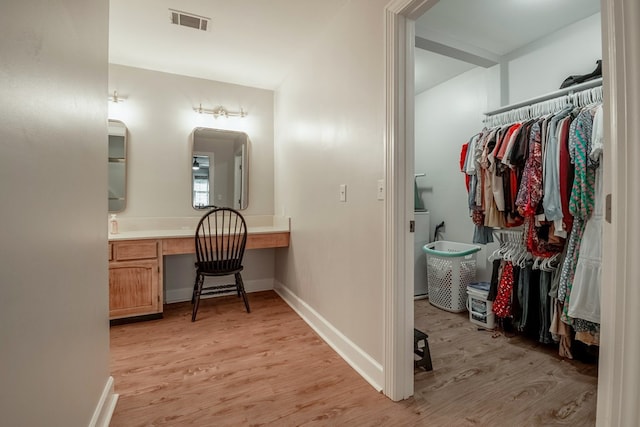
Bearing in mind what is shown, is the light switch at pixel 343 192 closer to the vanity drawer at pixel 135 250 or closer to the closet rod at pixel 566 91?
the closet rod at pixel 566 91

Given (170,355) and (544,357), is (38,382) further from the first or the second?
(544,357)

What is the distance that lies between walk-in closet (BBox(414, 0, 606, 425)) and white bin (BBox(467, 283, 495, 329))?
2cm

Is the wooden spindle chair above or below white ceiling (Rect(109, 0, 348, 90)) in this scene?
below

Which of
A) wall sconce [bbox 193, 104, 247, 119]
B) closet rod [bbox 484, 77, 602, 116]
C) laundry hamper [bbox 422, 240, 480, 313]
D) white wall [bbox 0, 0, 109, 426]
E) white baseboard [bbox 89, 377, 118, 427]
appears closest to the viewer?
white wall [bbox 0, 0, 109, 426]

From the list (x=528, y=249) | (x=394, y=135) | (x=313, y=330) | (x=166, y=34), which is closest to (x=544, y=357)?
(x=528, y=249)

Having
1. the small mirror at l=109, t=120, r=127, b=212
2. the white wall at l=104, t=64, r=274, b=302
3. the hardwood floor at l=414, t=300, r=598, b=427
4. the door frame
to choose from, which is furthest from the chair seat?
the door frame

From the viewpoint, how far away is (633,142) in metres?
0.55

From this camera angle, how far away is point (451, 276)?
2.71 metres

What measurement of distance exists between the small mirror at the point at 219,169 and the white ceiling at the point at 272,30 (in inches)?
26.2

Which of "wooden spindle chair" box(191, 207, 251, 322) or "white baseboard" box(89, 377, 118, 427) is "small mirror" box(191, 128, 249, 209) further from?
"white baseboard" box(89, 377, 118, 427)

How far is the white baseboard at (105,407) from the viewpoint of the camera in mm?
1240

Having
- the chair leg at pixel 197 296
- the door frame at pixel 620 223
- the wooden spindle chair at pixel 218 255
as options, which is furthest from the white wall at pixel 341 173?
the door frame at pixel 620 223

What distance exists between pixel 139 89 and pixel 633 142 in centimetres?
351

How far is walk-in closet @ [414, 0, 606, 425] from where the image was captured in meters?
1.61
